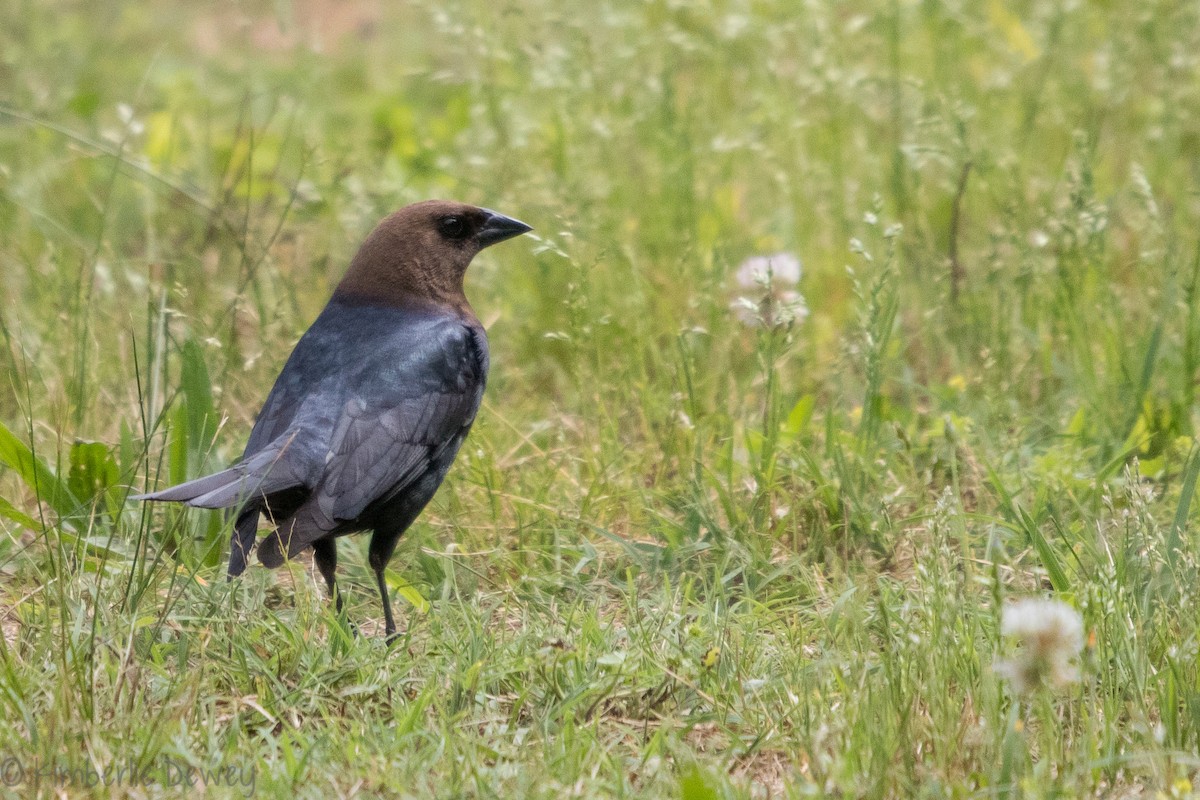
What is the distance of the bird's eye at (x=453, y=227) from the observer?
4170 millimetres

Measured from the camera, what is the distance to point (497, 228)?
14.1 ft

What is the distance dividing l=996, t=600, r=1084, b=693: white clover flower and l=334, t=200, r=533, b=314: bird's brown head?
6.99 ft

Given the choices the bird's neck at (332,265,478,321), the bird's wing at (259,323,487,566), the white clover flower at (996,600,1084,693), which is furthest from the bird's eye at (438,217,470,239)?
the white clover flower at (996,600,1084,693)

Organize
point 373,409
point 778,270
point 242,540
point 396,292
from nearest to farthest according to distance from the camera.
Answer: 1. point 242,540
2. point 373,409
3. point 396,292
4. point 778,270

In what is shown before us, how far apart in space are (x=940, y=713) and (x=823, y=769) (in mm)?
257

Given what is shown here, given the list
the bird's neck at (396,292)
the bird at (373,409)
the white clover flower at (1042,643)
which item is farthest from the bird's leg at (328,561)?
the white clover flower at (1042,643)

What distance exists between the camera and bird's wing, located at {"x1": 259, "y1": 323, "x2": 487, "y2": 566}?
3.38 metres

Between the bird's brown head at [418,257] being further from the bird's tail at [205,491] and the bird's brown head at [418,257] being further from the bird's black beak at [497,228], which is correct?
the bird's tail at [205,491]

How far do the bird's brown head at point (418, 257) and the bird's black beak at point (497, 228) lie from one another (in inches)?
0.6

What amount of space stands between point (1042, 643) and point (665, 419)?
2.03 m

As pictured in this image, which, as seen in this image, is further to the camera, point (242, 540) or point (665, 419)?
point (665, 419)

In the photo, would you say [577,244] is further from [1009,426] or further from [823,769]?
[823,769]
